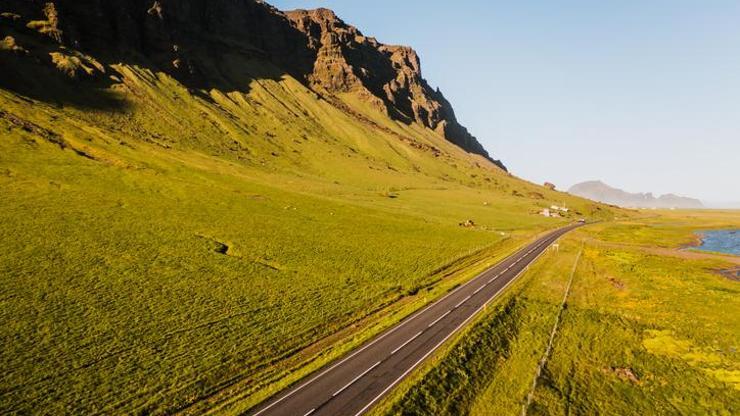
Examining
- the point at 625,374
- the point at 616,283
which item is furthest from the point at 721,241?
the point at 625,374

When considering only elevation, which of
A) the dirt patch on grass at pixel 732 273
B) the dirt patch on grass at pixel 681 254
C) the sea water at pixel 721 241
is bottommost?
the dirt patch on grass at pixel 732 273

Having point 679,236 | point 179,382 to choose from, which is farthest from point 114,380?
point 679,236

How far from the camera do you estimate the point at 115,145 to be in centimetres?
12262

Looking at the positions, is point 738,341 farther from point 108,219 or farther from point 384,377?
point 108,219

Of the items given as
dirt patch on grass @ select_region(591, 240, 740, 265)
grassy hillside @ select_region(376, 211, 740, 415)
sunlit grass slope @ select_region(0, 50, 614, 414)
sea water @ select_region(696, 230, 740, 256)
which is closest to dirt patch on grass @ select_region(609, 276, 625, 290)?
grassy hillside @ select_region(376, 211, 740, 415)

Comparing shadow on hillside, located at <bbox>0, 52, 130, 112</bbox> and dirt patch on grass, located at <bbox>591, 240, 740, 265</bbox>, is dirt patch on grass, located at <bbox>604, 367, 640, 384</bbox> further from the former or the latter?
shadow on hillside, located at <bbox>0, 52, 130, 112</bbox>

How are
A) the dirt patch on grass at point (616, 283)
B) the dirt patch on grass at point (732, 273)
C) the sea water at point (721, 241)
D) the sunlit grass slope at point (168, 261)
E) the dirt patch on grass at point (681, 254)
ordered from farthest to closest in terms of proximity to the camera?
the sea water at point (721, 241)
the dirt patch on grass at point (681, 254)
the dirt patch on grass at point (732, 273)
the dirt patch on grass at point (616, 283)
the sunlit grass slope at point (168, 261)

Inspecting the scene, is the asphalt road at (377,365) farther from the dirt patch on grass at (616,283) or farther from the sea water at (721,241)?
the sea water at (721,241)

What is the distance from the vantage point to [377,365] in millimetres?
33219

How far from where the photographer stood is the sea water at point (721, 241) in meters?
114

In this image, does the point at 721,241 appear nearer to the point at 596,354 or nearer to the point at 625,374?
the point at 596,354

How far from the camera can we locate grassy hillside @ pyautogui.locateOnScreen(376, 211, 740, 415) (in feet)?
96.1

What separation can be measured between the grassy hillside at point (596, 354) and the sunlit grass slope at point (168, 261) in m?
11.7

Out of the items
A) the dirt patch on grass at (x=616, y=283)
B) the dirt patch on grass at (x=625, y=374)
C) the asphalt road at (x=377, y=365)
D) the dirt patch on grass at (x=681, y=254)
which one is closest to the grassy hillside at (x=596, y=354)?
the dirt patch on grass at (x=625, y=374)
